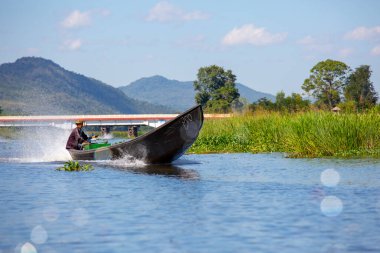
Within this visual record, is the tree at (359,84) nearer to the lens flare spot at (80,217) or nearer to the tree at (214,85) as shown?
the tree at (214,85)

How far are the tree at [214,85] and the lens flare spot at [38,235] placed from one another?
10749 centimetres

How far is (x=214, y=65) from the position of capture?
127 meters

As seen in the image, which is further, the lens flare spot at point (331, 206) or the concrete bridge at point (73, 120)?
the concrete bridge at point (73, 120)

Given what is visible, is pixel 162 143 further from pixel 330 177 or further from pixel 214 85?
pixel 214 85

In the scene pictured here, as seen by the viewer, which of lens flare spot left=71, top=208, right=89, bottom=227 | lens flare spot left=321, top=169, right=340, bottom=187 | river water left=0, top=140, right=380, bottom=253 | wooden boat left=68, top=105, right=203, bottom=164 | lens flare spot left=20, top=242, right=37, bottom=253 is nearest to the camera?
lens flare spot left=20, top=242, right=37, bottom=253

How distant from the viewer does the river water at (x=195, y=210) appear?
470 inches

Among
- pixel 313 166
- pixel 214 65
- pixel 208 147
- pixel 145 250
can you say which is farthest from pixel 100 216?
pixel 214 65

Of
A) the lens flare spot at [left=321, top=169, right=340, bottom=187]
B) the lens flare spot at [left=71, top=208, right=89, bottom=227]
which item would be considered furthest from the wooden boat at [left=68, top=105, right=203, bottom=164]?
the lens flare spot at [left=71, top=208, right=89, bottom=227]

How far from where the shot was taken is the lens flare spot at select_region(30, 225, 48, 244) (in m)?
12.3

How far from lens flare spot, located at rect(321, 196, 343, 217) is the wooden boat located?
33.7 ft

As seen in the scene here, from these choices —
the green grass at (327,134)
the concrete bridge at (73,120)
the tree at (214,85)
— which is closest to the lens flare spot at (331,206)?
the green grass at (327,134)

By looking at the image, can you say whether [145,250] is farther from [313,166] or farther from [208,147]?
[208,147]

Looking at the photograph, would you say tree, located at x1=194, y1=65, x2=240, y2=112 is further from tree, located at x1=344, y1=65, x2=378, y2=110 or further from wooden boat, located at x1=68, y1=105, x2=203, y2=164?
wooden boat, located at x1=68, y1=105, x2=203, y2=164

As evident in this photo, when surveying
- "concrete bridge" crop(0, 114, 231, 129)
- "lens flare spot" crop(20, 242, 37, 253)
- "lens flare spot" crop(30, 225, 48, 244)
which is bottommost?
"lens flare spot" crop(20, 242, 37, 253)
